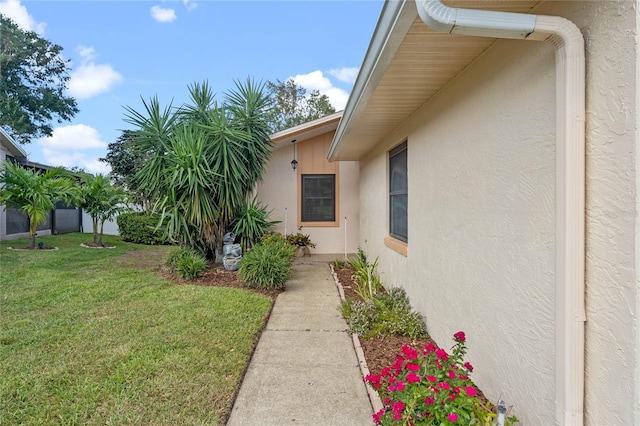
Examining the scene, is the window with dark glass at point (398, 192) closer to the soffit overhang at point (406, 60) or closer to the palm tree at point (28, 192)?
the soffit overhang at point (406, 60)

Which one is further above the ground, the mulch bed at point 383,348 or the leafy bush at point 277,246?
the leafy bush at point 277,246

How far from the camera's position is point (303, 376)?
2928 millimetres

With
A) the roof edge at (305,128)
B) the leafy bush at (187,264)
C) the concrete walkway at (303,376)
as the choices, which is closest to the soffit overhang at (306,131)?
the roof edge at (305,128)

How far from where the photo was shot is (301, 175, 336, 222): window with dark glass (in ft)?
31.2

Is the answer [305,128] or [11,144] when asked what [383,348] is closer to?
[305,128]

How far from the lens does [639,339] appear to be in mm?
1249

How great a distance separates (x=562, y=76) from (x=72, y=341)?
457 cm

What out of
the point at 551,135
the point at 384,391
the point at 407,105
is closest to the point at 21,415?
the point at 384,391

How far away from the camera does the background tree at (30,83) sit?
22688 millimetres

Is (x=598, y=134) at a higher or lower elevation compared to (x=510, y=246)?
higher

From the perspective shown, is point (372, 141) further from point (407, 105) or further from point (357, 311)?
point (357, 311)

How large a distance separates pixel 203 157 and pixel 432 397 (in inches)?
229

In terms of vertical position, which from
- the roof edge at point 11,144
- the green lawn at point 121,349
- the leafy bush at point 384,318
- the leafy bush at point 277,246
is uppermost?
the roof edge at point 11,144

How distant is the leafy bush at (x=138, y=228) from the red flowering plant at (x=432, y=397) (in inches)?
483
